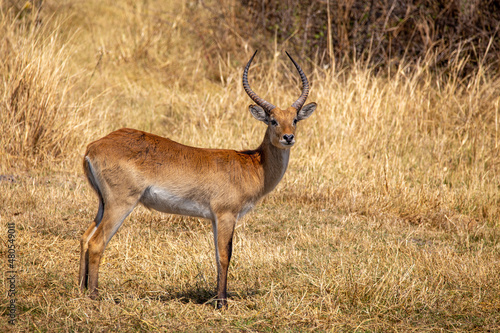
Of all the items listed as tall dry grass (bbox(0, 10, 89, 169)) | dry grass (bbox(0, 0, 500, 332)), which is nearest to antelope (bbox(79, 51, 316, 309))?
dry grass (bbox(0, 0, 500, 332))

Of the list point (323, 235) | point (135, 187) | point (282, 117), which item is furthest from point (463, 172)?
point (135, 187)

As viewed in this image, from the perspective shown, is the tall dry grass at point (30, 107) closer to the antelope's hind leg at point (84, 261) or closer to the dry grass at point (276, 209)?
the dry grass at point (276, 209)

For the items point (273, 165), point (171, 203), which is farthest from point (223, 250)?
point (273, 165)

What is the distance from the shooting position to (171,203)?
14.9 ft

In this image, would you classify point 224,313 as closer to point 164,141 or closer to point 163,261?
point 163,261

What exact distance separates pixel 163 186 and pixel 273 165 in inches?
42.6

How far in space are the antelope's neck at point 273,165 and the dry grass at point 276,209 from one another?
2.40ft

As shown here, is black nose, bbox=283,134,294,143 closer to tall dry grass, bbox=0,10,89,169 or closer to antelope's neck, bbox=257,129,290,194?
antelope's neck, bbox=257,129,290,194

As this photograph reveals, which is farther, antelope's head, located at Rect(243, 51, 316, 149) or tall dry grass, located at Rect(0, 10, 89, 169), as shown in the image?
tall dry grass, located at Rect(0, 10, 89, 169)

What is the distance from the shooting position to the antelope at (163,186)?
437cm

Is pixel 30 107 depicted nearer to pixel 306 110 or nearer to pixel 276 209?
pixel 276 209

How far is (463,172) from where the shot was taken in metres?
8.06

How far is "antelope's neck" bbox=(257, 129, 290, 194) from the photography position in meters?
5.08

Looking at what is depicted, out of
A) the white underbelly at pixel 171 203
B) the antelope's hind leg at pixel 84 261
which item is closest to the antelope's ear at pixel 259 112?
the white underbelly at pixel 171 203
